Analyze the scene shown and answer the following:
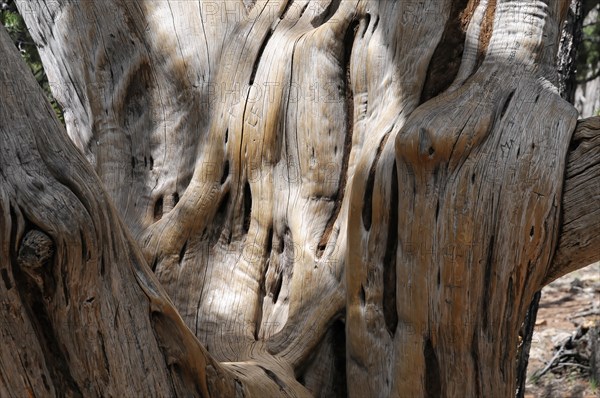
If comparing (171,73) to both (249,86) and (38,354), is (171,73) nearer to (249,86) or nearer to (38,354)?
(249,86)

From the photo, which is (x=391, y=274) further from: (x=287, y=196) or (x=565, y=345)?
(x=565, y=345)

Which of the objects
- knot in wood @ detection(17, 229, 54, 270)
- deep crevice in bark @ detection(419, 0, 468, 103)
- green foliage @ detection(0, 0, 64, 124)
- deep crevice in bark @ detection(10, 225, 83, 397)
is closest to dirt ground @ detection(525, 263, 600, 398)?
deep crevice in bark @ detection(419, 0, 468, 103)

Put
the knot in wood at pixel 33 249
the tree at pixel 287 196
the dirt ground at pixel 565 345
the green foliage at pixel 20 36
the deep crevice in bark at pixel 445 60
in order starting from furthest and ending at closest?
the dirt ground at pixel 565 345 < the green foliage at pixel 20 36 < the deep crevice in bark at pixel 445 60 < the tree at pixel 287 196 < the knot in wood at pixel 33 249

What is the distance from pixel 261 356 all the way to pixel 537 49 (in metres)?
1.57

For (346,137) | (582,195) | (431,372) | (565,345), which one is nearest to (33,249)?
(431,372)

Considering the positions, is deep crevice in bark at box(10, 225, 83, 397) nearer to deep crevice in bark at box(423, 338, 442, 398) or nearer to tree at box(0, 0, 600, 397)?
tree at box(0, 0, 600, 397)

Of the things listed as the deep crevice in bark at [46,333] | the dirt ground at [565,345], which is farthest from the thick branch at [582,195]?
the dirt ground at [565,345]

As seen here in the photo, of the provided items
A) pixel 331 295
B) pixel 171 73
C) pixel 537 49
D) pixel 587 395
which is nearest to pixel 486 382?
pixel 331 295

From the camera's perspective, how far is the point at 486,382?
2986mm

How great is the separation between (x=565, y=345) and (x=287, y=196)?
4877mm

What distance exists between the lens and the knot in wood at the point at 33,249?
2.10 metres

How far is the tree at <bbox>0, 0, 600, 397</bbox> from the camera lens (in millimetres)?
2240

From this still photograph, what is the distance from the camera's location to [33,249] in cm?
210

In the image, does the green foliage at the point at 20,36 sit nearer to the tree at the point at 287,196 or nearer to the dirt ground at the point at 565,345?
the tree at the point at 287,196
